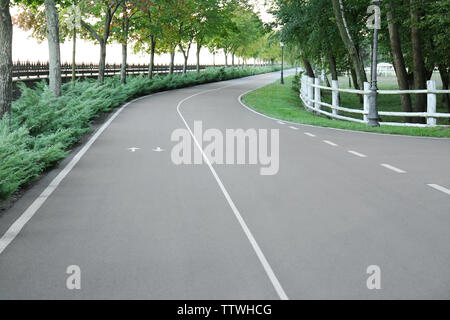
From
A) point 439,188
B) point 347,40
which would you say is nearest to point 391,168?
point 439,188

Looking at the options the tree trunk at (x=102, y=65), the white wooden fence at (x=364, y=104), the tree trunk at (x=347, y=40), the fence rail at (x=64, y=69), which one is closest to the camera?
the white wooden fence at (x=364, y=104)

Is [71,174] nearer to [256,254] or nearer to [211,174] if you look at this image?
[211,174]

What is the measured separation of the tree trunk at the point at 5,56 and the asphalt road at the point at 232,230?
3.07 m

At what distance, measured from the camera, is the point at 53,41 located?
25594 mm

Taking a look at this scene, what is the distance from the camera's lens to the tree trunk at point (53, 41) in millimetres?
25172

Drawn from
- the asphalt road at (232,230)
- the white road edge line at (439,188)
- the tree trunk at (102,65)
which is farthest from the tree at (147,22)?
the white road edge line at (439,188)

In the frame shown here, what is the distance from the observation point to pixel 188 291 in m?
5.37

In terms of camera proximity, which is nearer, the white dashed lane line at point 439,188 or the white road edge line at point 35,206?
the white road edge line at point 35,206

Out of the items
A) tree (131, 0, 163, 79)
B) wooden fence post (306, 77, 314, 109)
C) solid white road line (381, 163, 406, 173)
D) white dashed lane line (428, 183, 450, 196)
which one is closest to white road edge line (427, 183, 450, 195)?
white dashed lane line (428, 183, 450, 196)

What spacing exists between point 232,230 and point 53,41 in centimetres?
2023

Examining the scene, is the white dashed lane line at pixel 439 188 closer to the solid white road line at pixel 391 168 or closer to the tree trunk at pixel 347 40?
the solid white road line at pixel 391 168

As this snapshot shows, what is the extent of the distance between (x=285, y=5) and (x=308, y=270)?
3424 centimetres
